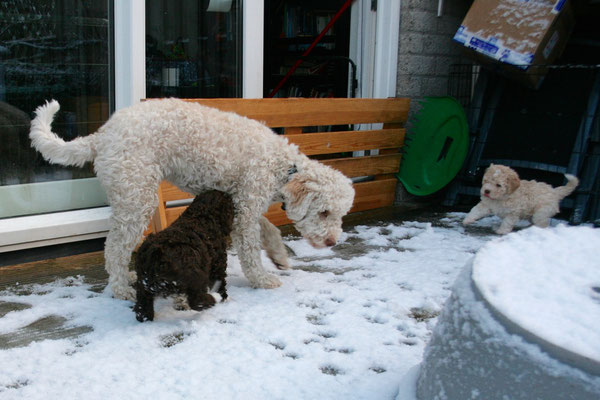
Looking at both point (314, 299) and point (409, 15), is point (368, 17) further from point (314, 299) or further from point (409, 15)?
point (314, 299)

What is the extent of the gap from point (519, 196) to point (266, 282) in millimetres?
2668

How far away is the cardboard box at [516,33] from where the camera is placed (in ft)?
17.5

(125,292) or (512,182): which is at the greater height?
(512,182)

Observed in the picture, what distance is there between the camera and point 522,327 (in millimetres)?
1647

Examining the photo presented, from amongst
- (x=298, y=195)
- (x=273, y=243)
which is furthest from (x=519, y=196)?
(x=298, y=195)

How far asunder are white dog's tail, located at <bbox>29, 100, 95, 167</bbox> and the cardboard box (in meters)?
3.70

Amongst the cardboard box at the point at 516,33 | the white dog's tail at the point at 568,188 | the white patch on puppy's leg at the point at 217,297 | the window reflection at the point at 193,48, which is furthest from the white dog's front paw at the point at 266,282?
the cardboard box at the point at 516,33

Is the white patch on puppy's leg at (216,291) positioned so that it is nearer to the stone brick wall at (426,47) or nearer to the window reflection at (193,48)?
the window reflection at (193,48)

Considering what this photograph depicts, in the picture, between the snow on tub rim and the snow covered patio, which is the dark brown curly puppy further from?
the snow on tub rim

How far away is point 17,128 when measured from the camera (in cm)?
416

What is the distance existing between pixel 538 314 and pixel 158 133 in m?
2.26

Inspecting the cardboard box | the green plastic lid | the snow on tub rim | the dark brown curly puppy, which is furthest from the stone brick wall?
the snow on tub rim

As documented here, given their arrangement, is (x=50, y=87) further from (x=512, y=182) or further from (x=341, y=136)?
(x=512, y=182)

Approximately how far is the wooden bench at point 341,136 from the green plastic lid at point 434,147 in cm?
16
